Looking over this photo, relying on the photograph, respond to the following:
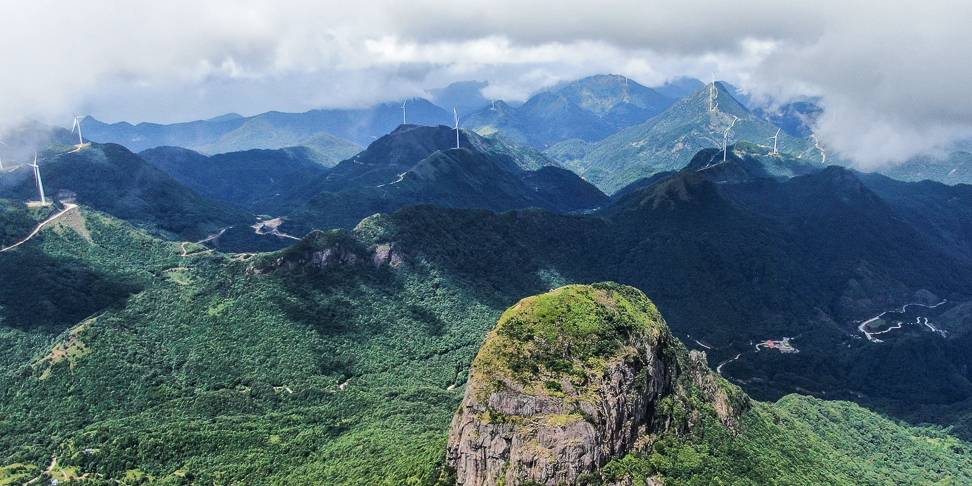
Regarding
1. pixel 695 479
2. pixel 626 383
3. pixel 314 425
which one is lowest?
pixel 314 425

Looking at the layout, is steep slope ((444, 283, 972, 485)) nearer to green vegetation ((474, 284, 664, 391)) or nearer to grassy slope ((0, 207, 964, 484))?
green vegetation ((474, 284, 664, 391))

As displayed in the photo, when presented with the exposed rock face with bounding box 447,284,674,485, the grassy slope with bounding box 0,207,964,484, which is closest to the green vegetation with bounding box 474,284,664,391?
the exposed rock face with bounding box 447,284,674,485

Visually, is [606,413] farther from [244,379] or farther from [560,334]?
[244,379]

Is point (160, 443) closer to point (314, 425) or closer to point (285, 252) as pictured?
point (314, 425)

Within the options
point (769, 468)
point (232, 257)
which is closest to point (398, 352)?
point (232, 257)

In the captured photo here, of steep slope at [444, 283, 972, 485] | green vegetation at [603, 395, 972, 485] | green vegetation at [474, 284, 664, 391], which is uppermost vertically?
green vegetation at [474, 284, 664, 391]

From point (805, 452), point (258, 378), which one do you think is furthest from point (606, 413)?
point (258, 378)
